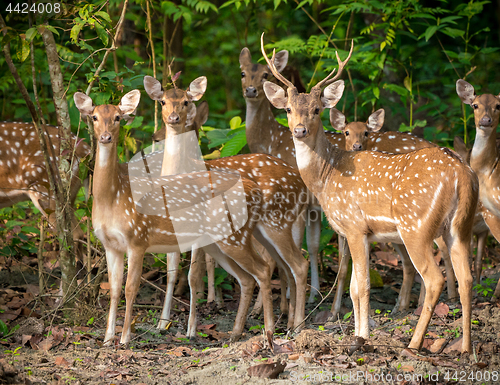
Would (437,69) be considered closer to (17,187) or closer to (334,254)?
(334,254)

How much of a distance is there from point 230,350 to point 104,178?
6.04ft

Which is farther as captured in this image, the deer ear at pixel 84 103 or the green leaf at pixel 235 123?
the green leaf at pixel 235 123

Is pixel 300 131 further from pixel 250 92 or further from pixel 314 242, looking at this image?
pixel 250 92

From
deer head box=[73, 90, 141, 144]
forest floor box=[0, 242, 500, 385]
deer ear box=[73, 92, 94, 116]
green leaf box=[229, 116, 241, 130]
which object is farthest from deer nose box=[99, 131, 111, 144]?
green leaf box=[229, 116, 241, 130]

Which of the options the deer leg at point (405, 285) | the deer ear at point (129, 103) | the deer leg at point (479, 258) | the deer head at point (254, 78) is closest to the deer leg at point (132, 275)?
the deer ear at point (129, 103)

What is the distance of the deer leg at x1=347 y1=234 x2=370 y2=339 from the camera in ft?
16.7

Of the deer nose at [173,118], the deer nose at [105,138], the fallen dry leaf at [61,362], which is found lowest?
the fallen dry leaf at [61,362]

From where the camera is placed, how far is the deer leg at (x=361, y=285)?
5.09 m

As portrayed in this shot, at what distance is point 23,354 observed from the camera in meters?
4.74

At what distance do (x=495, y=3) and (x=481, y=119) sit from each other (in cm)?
738

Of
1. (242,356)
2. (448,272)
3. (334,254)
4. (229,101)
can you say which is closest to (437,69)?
(229,101)

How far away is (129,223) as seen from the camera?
527 centimetres

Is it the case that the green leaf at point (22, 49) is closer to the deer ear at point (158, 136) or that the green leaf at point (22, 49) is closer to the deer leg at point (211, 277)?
the deer ear at point (158, 136)

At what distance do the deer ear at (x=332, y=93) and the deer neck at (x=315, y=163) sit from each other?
1.31ft
